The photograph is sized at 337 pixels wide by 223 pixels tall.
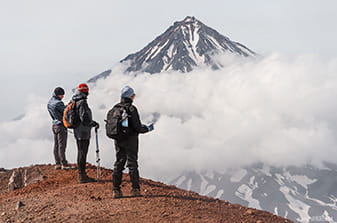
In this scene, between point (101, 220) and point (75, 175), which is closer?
point (101, 220)

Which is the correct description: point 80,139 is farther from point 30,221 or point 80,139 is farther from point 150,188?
point 30,221

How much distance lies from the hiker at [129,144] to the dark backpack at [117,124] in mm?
70

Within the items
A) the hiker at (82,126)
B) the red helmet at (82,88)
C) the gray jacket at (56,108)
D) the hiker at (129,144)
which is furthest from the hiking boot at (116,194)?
the gray jacket at (56,108)

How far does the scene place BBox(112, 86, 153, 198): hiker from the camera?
27.6 ft

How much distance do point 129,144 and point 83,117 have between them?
5.76ft

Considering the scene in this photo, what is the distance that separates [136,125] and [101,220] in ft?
6.73

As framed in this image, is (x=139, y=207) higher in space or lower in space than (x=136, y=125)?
lower

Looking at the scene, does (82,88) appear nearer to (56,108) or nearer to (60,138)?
(56,108)

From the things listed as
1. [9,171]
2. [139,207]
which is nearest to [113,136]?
[139,207]

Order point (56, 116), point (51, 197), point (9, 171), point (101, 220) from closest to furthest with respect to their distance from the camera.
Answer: point (101, 220) < point (51, 197) < point (56, 116) < point (9, 171)

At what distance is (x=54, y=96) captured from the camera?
1182cm

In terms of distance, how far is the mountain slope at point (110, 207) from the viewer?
7.62 metres

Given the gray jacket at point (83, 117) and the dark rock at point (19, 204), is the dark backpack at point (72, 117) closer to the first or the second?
the gray jacket at point (83, 117)

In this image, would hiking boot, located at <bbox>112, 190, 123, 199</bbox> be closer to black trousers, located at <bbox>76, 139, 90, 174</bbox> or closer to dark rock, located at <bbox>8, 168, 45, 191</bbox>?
black trousers, located at <bbox>76, 139, 90, 174</bbox>
